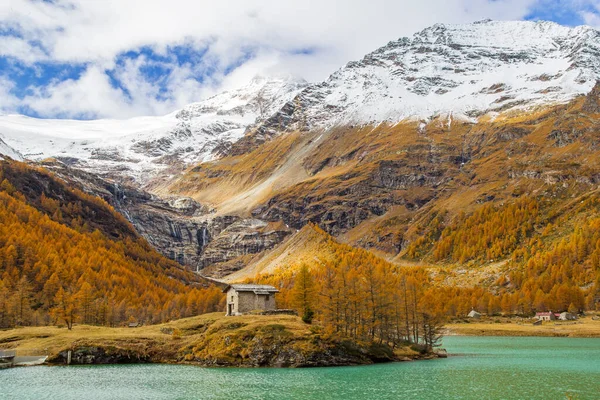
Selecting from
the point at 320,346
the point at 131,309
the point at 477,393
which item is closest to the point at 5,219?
the point at 131,309

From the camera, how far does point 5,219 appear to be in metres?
181

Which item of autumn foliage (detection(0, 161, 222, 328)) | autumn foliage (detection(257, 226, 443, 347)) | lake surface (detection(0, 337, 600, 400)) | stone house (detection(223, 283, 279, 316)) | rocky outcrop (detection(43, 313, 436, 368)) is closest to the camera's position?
lake surface (detection(0, 337, 600, 400))

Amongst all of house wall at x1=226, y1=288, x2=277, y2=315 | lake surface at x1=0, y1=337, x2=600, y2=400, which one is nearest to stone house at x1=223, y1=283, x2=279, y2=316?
house wall at x1=226, y1=288, x2=277, y2=315

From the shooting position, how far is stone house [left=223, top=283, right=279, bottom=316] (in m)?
111

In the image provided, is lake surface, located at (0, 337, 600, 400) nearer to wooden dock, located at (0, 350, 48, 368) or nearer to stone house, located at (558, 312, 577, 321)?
wooden dock, located at (0, 350, 48, 368)

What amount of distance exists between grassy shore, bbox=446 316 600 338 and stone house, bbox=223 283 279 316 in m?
81.4

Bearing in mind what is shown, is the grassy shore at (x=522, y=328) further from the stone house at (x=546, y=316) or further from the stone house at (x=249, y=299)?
the stone house at (x=249, y=299)

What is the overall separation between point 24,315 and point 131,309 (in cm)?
3440

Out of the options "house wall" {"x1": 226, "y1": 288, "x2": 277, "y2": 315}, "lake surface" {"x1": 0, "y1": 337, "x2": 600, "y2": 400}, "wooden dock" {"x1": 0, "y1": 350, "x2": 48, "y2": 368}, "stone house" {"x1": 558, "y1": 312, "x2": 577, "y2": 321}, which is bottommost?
"lake surface" {"x1": 0, "y1": 337, "x2": 600, "y2": 400}

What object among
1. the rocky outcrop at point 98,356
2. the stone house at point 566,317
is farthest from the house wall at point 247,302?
the stone house at point 566,317

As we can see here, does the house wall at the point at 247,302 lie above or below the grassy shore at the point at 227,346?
above

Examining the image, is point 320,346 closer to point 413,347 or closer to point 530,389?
point 413,347

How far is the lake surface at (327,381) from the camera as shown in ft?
204

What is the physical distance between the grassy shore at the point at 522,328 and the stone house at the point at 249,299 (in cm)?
8137
